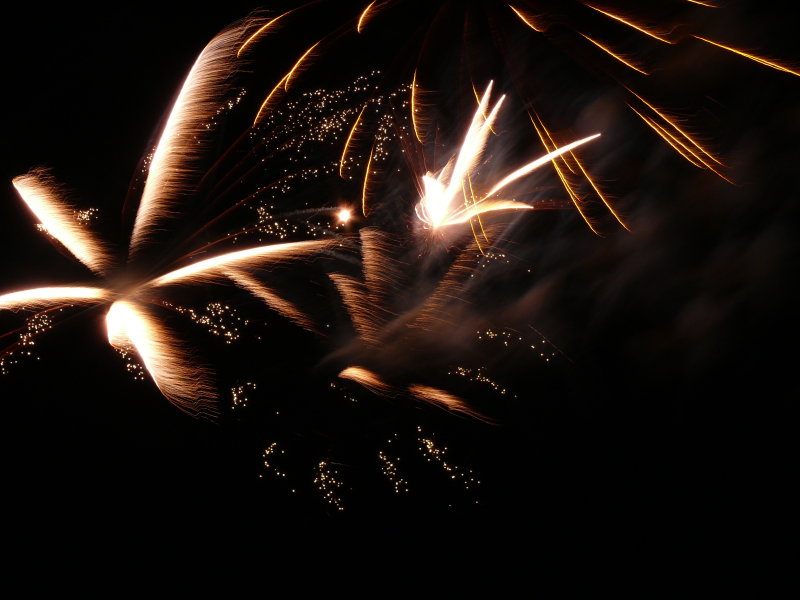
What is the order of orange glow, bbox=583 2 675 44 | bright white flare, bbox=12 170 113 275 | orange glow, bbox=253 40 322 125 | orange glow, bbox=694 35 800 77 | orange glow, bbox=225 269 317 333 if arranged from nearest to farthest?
orange glow, bbox=694 35 800 77
orange glow, bbox=583 2 675 44
orange glow, bbox=225 269 317 333
bright white flare, bbox=12 170 113 275
orange glow, bbox=253 40 322 125

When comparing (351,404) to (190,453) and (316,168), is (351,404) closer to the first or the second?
(190,453)

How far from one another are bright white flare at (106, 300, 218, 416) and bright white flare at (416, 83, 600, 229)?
139cm

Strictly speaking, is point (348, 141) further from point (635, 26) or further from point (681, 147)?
point (681, 147)

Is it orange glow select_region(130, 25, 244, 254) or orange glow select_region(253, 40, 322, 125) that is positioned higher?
orange glow select_region(253, 40, 322, 125)

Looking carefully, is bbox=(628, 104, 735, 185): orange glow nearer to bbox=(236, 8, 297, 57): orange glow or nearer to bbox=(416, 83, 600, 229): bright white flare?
bbox=(416, 83, 600, 229): bright white flare

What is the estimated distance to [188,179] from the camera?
295 cm

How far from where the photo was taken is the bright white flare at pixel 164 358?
2.71 meters

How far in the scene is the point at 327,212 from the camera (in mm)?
Answer: 3096

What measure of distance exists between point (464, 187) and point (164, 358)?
1717mm

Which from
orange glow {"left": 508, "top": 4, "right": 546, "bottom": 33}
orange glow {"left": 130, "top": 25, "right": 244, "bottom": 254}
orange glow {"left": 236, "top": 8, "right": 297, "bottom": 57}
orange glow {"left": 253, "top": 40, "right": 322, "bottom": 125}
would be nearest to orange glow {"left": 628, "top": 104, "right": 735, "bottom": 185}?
orange glow {"left": 508, "top": 4, "right": 546, "bottom": 33}

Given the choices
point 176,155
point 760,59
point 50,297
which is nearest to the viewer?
point 760,59

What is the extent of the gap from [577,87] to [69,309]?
2936 mm

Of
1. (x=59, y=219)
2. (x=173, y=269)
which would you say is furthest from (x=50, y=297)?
(x=173, y=269)

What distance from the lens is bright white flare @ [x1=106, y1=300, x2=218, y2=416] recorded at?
271cm
